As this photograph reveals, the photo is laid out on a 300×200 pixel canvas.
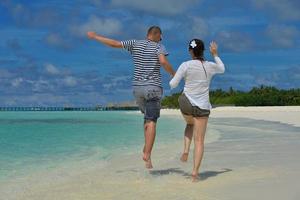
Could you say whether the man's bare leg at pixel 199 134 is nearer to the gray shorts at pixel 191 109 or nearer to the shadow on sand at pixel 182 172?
the gray shorts at pixel 191 109

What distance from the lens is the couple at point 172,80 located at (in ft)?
22.5

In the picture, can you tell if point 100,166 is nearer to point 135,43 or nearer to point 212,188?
point 135,43

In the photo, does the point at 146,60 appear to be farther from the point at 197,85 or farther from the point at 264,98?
the point at 264,98

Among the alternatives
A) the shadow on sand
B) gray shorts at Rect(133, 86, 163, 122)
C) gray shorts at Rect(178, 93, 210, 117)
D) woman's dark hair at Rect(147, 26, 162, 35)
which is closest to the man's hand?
woman's dark hair at Rect(147, 26, 162, 35)

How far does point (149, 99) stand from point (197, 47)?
1.00 meters

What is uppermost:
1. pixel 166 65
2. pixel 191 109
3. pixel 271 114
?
pixel 166 65

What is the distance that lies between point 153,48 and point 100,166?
3.07m

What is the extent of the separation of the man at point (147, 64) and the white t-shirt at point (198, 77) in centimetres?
50

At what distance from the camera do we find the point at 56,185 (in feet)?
23.7

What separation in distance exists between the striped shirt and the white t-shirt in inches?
23.3

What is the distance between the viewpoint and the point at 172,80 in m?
6.73

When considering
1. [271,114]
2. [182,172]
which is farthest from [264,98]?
[182,172]

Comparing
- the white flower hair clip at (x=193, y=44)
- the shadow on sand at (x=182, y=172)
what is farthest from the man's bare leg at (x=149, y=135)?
the white flower hair clip at (x=193, y=44)

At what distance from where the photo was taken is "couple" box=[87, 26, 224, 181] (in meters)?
6.85
